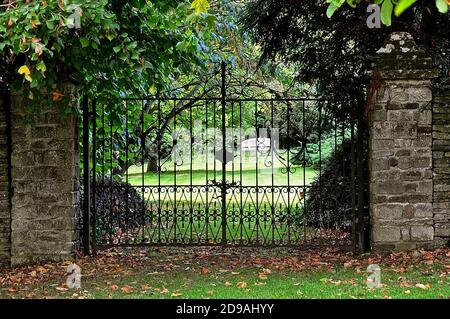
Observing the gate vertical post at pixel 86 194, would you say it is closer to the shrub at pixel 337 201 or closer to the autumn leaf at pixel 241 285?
the autumn leaf at pixel 241 285

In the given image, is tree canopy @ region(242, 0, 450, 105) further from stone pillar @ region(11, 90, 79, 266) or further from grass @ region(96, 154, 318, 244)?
stone pillar @ region(11, 90, 79, 266)

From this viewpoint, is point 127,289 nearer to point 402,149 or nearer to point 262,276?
point 262,276

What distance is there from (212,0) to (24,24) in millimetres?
6555

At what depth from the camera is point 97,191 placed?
26.6ft

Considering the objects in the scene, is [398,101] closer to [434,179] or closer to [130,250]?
[434,179]

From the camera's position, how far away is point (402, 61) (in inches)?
271

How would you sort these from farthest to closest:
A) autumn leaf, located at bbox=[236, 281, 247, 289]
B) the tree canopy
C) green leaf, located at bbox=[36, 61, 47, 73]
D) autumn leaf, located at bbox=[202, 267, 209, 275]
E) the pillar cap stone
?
the tree canopy < the pillar cap stone < autumn leaf, located at bbox=[202, 267, 209, 275] < autumn leaf, located at bbox=[236, 281, 247, 289] < green leaf, located at bbox=[36, 61, 47, 73]

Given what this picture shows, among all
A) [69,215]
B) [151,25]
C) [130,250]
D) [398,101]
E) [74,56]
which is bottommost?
[130,250]

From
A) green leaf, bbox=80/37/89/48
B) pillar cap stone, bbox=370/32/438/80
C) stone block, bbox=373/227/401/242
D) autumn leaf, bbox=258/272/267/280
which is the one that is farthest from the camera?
stone block, bbox=373/227/401/242

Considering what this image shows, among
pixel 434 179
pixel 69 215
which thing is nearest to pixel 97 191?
pixel 69 215

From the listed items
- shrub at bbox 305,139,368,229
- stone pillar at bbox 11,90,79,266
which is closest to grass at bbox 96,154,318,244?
shrub at bbox 305,139,368,229

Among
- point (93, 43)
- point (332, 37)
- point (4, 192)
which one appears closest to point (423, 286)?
point (93, 43)

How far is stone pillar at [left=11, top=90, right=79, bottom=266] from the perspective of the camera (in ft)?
23.6

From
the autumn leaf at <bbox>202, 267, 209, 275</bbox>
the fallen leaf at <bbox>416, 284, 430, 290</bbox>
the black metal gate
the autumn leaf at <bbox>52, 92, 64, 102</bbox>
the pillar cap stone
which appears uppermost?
the pillar cap stone
